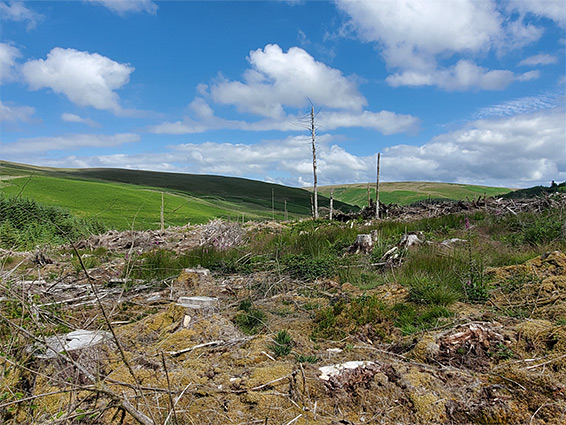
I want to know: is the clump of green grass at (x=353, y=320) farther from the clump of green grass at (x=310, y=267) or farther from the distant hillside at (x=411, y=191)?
the distant hillside at (x=411, y=191)

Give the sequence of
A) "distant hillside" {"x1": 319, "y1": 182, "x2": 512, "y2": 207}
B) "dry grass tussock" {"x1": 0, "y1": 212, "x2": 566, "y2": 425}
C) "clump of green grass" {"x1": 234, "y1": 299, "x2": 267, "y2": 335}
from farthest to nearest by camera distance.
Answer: "distant hillside" {"x1": 319, "y1": 182, "x2": 512, "y2": 207} → "clump of green grass" {"x1": 234, "y1": 299, "x2": 267, "y2": 335} → "dry grass tussock" {"x1": 0, "y1": 212, "x2": 566, "y2": 425}

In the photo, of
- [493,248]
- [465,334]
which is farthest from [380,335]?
[493,248]

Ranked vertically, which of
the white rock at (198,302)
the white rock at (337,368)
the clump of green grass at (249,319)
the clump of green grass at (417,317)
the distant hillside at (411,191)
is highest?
the distant hillside at (411,191)

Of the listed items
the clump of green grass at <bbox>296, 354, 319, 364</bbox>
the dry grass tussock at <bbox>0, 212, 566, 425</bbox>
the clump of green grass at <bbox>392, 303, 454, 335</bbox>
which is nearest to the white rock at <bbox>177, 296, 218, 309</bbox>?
the dry grass tussock at <bbox>0, 212, 566, 425</bbox>

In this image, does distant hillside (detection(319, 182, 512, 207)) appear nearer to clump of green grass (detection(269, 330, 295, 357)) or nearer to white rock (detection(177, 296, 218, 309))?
white rock (detection(177, 296, 218, 309))

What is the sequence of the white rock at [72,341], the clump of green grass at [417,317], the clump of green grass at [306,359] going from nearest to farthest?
the white rock at [72,341]
the clump of green grass at [306,359]
the clump of green grass at [417,317]

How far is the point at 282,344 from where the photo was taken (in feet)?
11.5

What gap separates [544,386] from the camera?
252 centimetres

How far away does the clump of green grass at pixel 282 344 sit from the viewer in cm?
338

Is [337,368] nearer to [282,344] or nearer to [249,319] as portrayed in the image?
[282,344]

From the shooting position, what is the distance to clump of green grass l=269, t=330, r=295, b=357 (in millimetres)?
3381

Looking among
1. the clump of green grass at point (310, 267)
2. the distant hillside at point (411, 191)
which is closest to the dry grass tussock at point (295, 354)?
the clump of green grass at point (310, 267)

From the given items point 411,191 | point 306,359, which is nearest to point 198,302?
point 306,359

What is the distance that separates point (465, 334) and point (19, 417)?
3.89 meters
